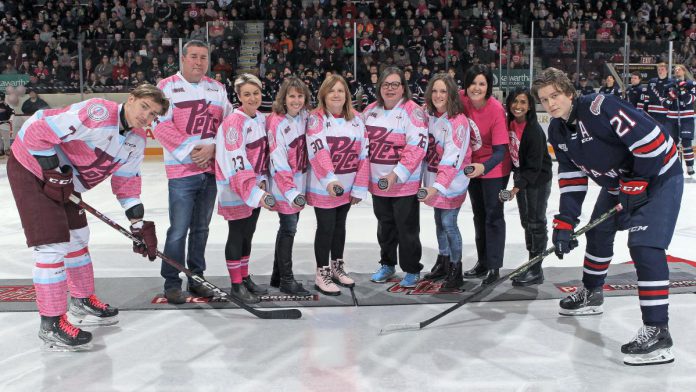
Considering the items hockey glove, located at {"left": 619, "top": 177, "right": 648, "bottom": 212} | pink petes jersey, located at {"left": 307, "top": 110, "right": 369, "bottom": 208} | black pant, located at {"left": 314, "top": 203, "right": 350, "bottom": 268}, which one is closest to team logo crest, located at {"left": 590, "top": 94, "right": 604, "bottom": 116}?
hockey glove, located at {"left": 619, "top": 177, "right": 648, "bottom": 212}

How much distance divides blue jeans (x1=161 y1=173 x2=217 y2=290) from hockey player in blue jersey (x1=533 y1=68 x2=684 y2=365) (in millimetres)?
1618

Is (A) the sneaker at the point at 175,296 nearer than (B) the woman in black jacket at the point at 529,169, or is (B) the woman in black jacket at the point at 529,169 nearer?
(A) the sneaker at the point at 175,296

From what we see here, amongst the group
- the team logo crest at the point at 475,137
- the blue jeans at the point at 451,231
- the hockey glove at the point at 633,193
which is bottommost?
the blue jeans at the point at 451,231

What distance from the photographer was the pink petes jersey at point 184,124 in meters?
3.37

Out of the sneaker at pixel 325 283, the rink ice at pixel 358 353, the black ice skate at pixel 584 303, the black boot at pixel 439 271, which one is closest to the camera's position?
the rink ice at pixel 358 353

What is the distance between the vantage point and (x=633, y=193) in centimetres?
266

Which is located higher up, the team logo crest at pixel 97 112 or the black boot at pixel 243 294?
the team logo crest at pixel 97 112

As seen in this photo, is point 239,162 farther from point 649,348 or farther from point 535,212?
point 649,348

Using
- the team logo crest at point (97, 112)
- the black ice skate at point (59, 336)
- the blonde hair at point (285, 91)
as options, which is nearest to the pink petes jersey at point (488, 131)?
the blonde hair at point (285, 91)

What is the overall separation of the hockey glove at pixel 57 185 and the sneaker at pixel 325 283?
1.28 meters

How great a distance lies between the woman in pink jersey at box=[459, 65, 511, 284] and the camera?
3527 mm

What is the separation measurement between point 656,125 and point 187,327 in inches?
80.5

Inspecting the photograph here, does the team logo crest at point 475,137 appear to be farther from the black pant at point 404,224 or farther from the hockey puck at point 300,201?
the hockey puck at point 300,201

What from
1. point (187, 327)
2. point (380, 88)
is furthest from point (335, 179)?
point (187, 327)
